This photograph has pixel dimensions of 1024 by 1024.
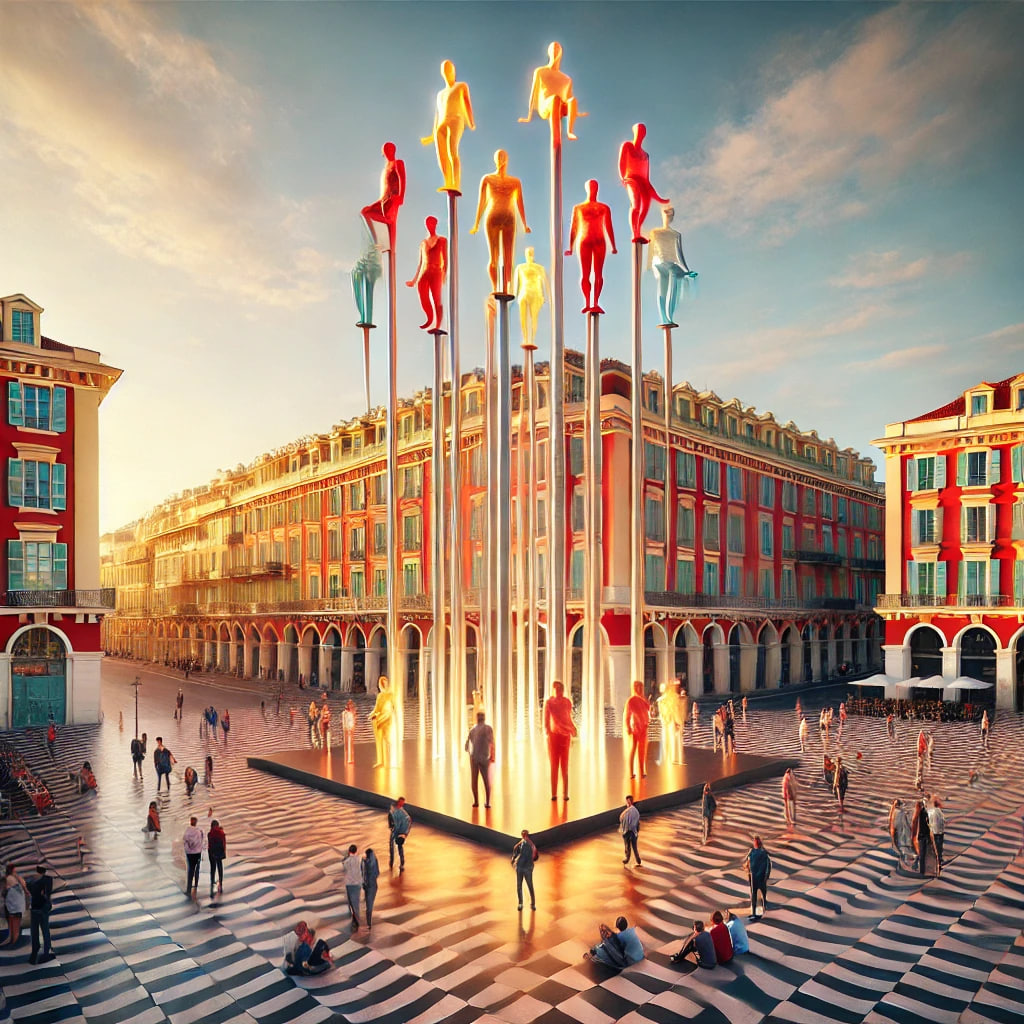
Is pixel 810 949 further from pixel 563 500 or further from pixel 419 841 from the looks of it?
pixel 563 500

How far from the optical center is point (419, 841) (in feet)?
47.0

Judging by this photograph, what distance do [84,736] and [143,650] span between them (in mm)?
56558

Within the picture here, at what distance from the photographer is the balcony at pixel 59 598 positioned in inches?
1182

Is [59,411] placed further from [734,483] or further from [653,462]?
[734,483]

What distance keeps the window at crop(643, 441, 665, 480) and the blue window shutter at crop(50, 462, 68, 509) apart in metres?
23.2

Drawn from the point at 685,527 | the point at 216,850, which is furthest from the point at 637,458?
the point at 685,527

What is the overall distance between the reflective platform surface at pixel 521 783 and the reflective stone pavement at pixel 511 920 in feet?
1.18

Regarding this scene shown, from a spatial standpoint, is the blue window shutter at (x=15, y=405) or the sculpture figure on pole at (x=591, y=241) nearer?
the sculpture figure on pole at (x=591, y=241)

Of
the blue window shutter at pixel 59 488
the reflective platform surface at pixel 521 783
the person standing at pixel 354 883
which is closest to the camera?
the person standing at pixel 354 883

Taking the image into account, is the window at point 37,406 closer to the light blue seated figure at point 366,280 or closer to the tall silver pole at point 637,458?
the light blue seated figure at point 366,280

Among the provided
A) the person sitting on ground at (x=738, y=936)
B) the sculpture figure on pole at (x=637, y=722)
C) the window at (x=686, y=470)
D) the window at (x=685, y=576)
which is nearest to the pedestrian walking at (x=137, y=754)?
the sculpture figure on pole at (x=637, y=722)

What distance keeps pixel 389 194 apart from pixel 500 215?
331cm

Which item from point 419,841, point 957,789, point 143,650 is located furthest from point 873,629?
point 143,650

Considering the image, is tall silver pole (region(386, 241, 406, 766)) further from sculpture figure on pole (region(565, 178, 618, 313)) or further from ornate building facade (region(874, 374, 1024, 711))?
ornate building facade (region(874, 374, 1024, 711))
